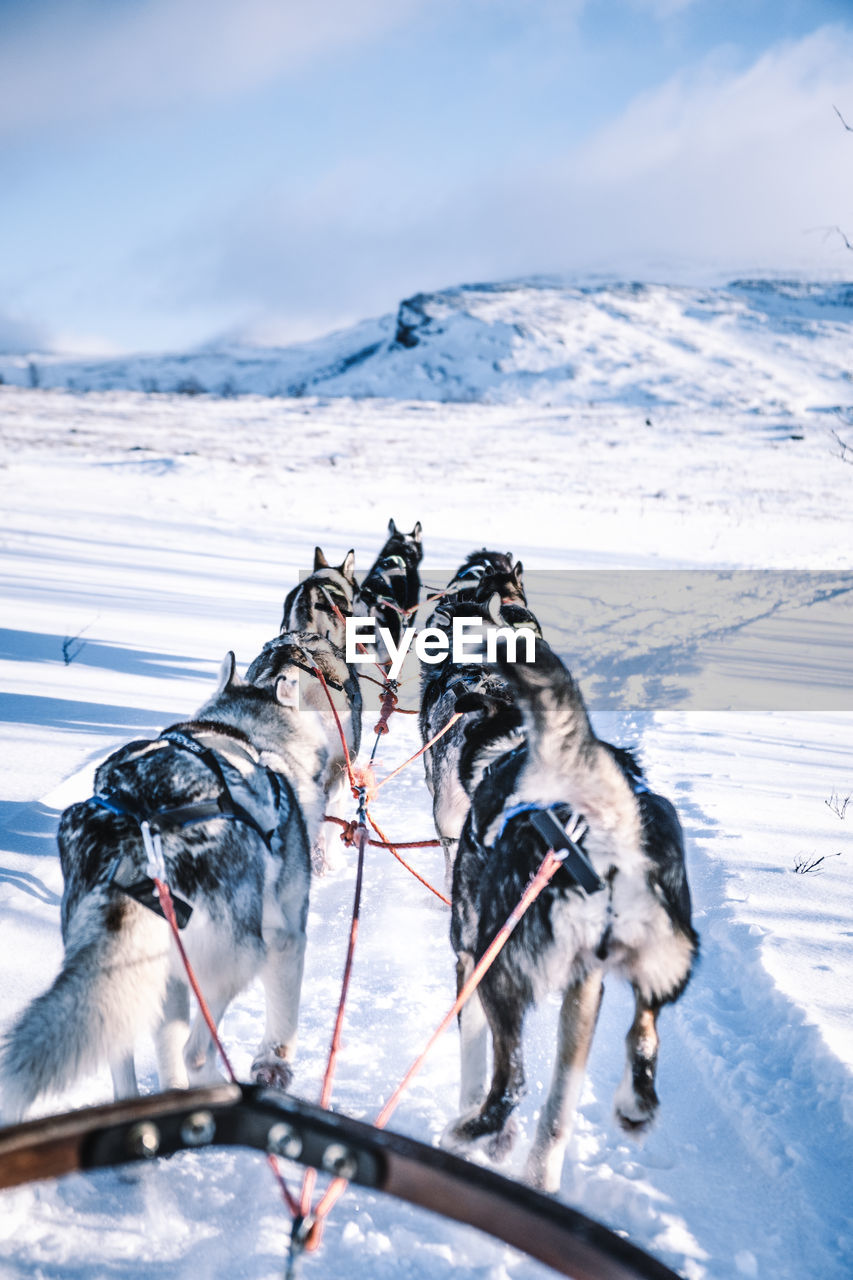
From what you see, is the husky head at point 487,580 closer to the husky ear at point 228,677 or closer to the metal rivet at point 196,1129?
the husky ear at point 228,677

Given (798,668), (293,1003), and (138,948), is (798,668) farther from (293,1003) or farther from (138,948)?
(138,948)

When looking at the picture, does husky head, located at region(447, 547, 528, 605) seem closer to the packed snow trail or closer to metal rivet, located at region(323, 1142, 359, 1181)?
the packed snow trail

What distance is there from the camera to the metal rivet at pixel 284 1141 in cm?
97

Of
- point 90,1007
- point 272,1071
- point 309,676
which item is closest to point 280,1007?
point 272,1071

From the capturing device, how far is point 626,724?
219 inches

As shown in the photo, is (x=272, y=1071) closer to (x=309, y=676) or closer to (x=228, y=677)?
(x=228, y=677)

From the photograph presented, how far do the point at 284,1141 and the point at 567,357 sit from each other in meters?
91.7

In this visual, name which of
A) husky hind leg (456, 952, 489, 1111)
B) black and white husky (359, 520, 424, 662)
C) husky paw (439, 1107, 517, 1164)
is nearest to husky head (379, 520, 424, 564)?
black and white husky (359, 520, 424, 662)

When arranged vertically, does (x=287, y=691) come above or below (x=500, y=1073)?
above

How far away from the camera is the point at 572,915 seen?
1628 mm

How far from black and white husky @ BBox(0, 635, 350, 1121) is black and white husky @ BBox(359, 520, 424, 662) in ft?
9.67

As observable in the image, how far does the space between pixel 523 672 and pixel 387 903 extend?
87.6 inches

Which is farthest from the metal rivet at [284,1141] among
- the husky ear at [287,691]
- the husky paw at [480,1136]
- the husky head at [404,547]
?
the husky head at [404,547]

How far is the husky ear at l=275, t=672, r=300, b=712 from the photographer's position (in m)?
3.07
